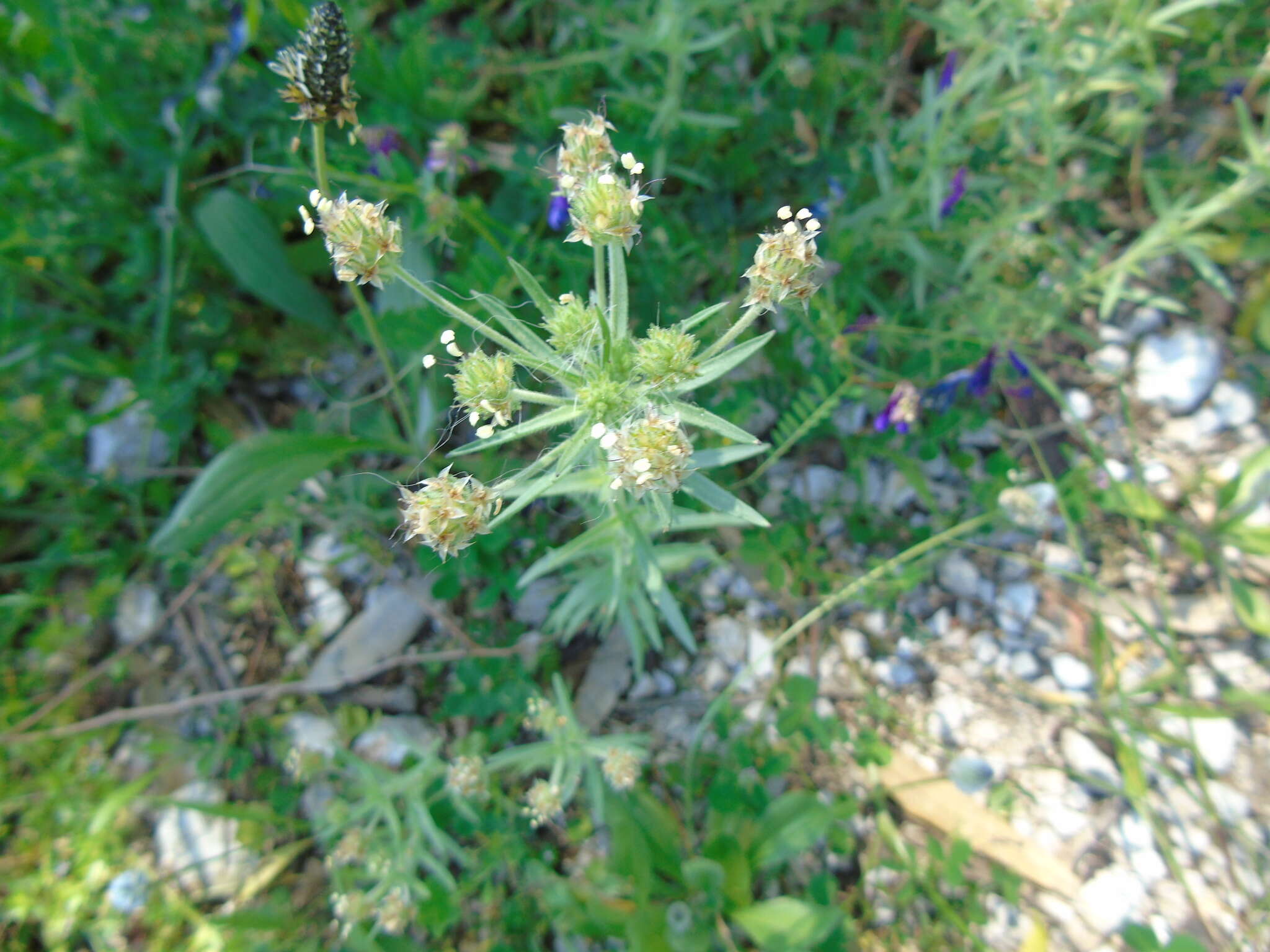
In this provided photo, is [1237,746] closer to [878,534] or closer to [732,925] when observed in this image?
[878,534]

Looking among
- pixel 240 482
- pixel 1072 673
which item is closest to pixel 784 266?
pixel 240 482

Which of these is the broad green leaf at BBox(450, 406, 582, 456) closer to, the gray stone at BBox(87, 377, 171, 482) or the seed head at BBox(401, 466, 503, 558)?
the seed head at BBox(401, 466, 503, 558)

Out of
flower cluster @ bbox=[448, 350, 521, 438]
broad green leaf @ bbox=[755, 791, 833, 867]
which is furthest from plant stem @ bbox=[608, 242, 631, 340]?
broad green leaf @ bbox=[755, 791, 833, 867]

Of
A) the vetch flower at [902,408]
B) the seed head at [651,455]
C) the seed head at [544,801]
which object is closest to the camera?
the seed head at [651,455]

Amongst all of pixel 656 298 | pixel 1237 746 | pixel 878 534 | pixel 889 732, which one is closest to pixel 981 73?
pixel 656 298

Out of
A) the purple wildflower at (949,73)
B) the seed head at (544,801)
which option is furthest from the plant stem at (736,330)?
the purple wildflower at (949,73)

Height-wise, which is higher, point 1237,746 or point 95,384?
point 95,384

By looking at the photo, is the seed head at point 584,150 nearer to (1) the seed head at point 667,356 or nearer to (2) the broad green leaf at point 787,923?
→ (1) the seed head at point 667,356
